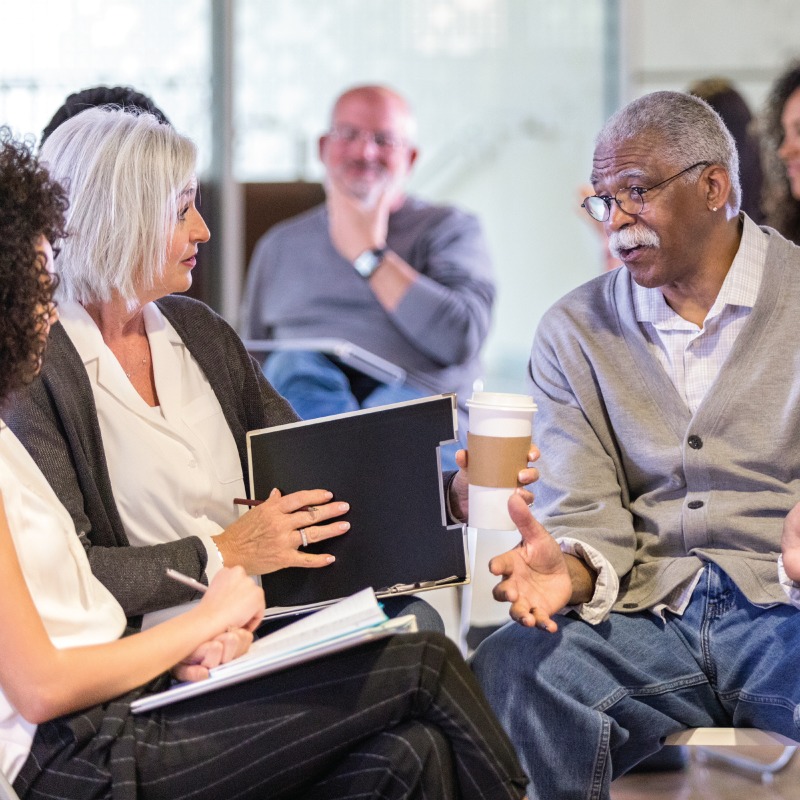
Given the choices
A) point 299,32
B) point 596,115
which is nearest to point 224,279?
point 299,32

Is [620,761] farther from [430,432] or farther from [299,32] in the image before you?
[299,32]

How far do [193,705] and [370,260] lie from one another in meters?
2.12

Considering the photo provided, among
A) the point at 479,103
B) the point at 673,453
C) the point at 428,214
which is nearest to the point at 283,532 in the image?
the point at 673,453

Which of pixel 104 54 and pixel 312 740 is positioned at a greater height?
pixel 104 54

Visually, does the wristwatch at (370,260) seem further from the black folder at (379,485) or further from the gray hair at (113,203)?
the black folder at (379,485)

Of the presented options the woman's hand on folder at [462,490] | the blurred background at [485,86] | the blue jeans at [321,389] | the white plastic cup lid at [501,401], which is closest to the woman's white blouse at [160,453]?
the woman's hand on folder at [462,490]

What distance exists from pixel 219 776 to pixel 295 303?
233 centimetres

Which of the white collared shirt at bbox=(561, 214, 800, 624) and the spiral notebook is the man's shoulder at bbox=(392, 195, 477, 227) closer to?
the white collared shirt at bbox=(561, 214, 800, 624)

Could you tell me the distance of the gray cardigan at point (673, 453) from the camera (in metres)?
2.06

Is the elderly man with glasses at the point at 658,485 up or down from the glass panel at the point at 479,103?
down

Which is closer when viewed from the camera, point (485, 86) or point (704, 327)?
point (704, 327)

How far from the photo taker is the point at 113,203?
6.40ft

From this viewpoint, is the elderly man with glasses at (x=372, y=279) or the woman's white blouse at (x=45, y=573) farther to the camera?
the elderly man with glasses at (x=372, y=279)

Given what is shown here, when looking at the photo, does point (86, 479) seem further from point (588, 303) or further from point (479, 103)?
point (479, 103)
